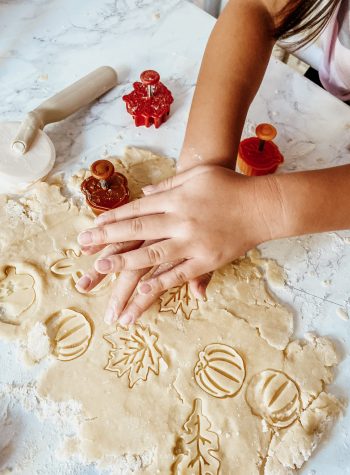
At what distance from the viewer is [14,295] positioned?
0.66 m

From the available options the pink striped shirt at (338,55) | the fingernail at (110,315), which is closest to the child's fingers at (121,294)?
the fingernail at (110,315)

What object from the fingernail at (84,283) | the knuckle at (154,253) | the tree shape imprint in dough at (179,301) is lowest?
the fingernail at (84,283)

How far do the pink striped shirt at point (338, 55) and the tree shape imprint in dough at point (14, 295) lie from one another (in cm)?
74

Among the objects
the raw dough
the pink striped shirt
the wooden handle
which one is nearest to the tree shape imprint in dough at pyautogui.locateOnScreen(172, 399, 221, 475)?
the raw dough

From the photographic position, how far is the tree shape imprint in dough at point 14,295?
650 millimetres

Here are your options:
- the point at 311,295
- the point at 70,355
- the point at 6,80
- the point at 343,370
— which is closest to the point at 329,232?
the point at 311,295

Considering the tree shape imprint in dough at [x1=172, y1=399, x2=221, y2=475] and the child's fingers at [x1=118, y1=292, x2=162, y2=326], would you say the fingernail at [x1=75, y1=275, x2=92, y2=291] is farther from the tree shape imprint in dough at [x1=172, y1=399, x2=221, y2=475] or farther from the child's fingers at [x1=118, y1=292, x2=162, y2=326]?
the tree shape imprint in dough at [x1=172, y1=399, x2=221, y2=475]

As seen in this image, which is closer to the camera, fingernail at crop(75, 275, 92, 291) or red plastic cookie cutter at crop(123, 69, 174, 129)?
fingernail at crop(75, 275, 92, 291)

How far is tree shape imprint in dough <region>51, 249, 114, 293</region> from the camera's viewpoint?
26.6 inches

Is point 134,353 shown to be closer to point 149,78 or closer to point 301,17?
point 149,78

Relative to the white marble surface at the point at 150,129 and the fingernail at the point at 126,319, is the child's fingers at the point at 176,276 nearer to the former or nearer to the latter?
the fingernail at the point at 126,319

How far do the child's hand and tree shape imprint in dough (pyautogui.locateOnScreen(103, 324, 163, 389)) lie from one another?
26 mm

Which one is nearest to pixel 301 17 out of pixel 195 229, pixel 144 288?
pixel 195 229

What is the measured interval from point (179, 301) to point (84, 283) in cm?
14
